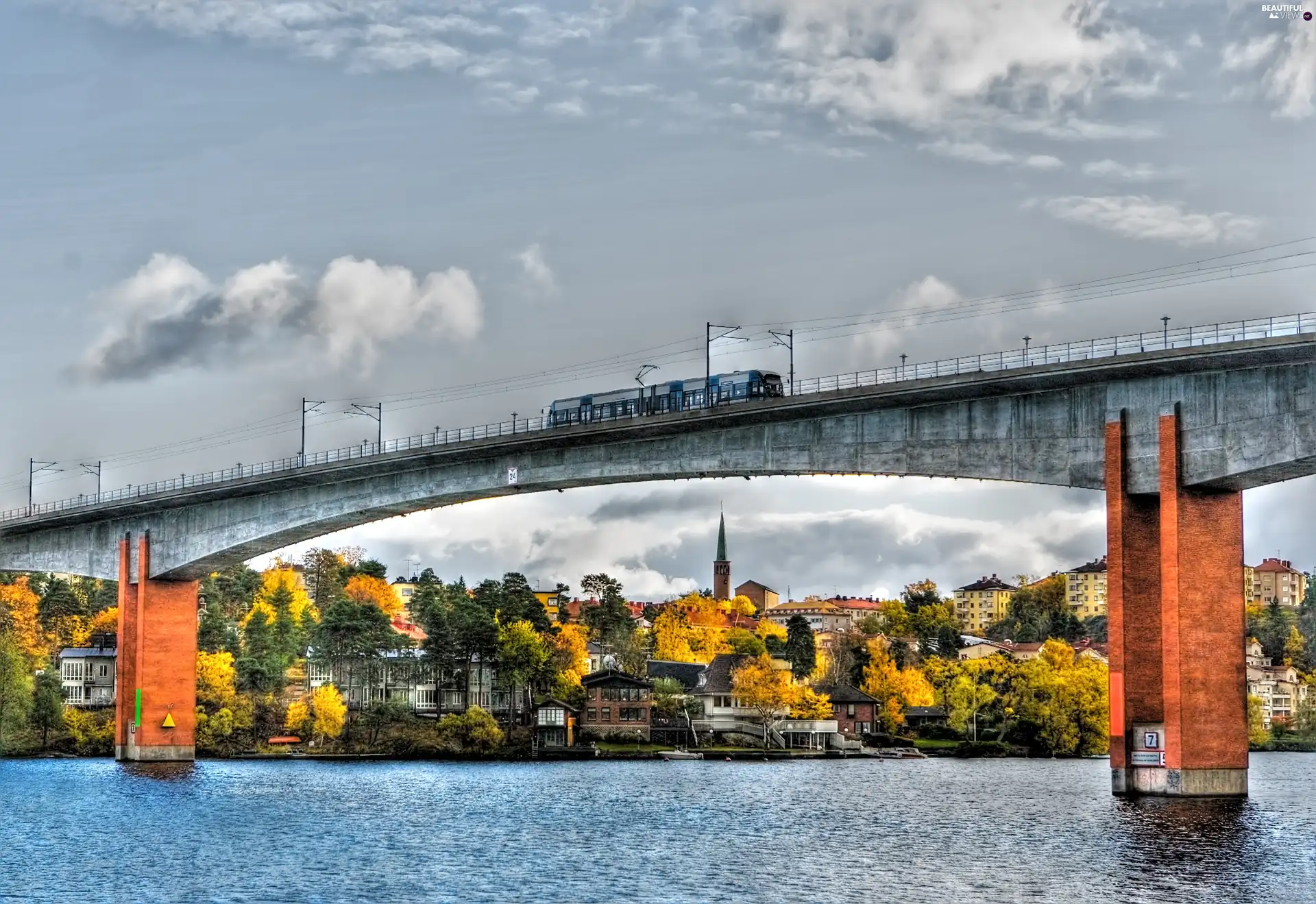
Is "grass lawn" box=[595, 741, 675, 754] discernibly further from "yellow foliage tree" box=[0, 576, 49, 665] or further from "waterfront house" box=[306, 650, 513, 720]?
"yellow foliage tree" box=[0, 576, 49, 665]

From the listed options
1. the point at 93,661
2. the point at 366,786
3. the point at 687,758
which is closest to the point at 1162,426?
the point at 366,786

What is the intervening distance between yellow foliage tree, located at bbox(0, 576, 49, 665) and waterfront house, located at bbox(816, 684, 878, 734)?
241ft

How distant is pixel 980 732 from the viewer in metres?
139

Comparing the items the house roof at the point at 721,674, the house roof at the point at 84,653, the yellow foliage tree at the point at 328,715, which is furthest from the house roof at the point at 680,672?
the house roof at the point at 84,653

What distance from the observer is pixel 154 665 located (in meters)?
110

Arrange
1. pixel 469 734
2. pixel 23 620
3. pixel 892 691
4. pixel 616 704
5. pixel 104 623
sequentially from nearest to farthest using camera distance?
1. pixel 469 734
2. pixel 616 704
3. pixel 892 691
4. pixel 23 620
5. pixel 104 623

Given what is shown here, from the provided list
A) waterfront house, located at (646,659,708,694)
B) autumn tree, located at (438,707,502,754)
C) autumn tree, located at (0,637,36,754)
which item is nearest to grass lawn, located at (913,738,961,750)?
waterfront house, located at (646,659,708,694)

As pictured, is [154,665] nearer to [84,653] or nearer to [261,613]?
[84,653]

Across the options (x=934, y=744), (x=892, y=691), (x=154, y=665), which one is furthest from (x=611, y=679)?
(x=154, y=665)

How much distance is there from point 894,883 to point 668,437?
3817cm

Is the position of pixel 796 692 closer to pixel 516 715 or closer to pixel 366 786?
pixel 516 715

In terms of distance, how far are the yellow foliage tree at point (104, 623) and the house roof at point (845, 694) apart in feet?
243

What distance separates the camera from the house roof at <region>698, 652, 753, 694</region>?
5497 inches

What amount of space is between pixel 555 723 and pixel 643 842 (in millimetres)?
68519
